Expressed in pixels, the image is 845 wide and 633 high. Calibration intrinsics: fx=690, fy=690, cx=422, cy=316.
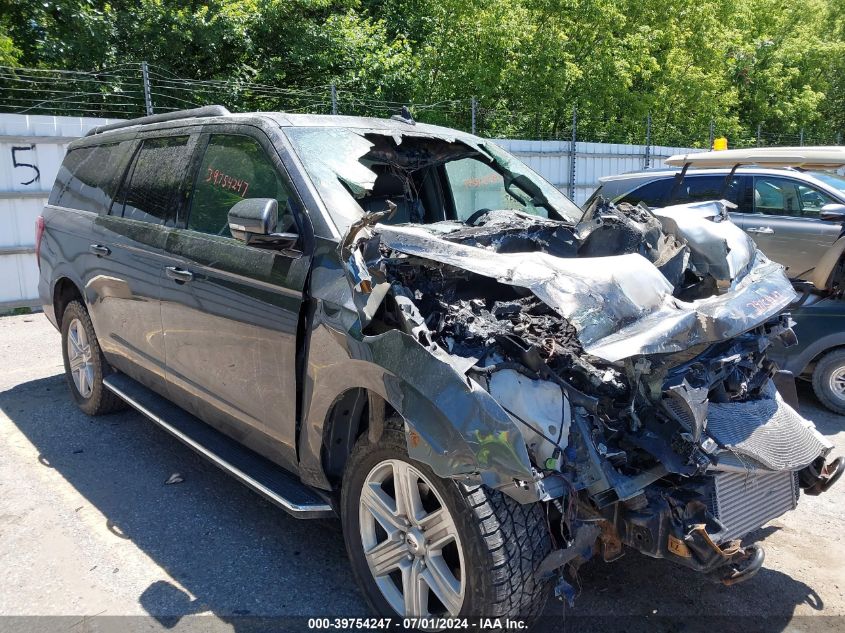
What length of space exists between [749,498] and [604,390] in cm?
76

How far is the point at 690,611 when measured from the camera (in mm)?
2969

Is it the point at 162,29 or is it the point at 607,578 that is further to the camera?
the point at 162,29

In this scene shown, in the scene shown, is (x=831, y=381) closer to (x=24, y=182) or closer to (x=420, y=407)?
(x=420, y=407)

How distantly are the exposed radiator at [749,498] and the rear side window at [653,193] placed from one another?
5.65 meters

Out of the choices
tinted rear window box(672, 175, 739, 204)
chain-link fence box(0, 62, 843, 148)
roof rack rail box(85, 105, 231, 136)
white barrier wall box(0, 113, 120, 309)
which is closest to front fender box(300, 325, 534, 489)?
roof rack rail box(85, 105, 231, 136)

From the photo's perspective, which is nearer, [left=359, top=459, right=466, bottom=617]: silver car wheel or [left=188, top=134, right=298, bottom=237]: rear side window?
[left=359, top=459, right=466, bottom=617]: silver car wheel

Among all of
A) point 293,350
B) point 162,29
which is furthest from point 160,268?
point 162,29

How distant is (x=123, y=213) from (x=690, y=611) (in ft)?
13.1

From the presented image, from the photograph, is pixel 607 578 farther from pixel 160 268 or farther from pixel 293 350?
pixel 160 268

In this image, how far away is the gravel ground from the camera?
298 centimetres

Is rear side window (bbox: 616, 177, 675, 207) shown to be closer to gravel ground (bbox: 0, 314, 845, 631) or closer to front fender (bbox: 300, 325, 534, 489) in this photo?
gravel ground (bbox: 0, 314, 845, 631)

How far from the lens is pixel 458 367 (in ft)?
7.70

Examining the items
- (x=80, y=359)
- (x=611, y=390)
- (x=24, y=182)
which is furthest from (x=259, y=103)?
(x=611, y=390)

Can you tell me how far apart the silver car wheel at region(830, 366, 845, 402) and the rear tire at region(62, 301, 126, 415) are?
5551mm
